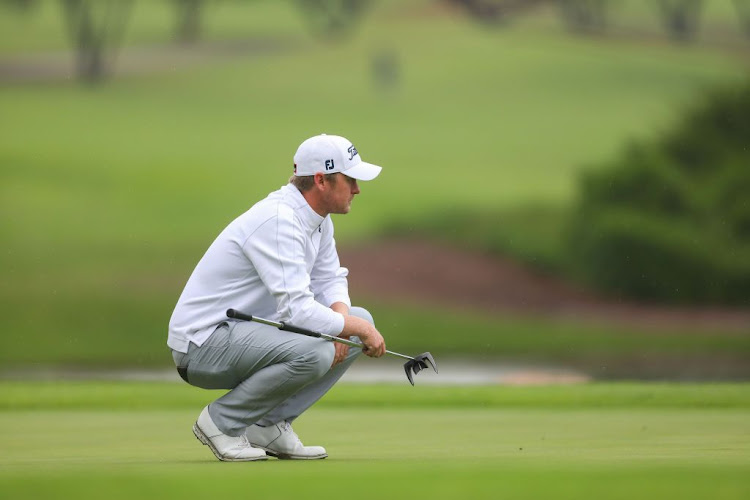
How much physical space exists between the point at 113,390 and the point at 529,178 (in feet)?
56.9

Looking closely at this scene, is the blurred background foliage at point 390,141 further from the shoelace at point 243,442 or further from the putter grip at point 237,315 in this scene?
the putter grip at point 237,315

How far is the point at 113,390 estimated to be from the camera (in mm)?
8977

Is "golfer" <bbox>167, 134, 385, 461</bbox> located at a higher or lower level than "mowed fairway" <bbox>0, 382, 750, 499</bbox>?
higher

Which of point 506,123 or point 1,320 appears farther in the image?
point 506,123

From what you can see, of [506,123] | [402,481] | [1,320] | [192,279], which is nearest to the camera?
[402,481]

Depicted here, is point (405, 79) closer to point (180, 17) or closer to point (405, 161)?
point (405, 161)

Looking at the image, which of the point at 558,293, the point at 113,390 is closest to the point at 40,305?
the point at 558,293

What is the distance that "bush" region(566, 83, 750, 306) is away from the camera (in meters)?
20.0

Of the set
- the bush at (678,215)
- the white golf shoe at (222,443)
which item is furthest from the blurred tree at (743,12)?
the white golf shoe at (222,443)

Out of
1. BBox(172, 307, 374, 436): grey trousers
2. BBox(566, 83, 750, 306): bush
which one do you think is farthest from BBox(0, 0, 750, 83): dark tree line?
BBox(172, 307, 374, 436): grey trousers

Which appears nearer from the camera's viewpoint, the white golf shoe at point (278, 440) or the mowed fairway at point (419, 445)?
the mowed fairway at point (419, 445)

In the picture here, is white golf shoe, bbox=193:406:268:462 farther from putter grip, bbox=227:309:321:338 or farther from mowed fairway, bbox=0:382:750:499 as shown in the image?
putter grip, bbox=227:309:321:338

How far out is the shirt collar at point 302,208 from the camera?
199 inches

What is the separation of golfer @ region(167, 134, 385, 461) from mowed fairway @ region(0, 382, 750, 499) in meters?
0.23
